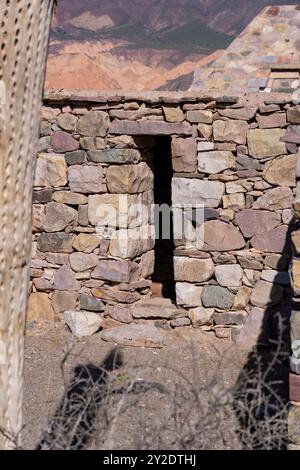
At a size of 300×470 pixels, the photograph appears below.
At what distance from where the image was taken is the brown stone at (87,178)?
6.73 meters

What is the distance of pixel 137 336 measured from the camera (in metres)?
6.67

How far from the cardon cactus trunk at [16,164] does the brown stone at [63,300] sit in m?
3.48

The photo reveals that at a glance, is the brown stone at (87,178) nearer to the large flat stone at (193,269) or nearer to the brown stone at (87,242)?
the brown stone at (87,242)

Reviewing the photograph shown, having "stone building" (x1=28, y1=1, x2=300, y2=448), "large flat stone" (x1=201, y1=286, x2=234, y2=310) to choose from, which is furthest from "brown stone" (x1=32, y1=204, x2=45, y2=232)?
"large flat stone" (x1=201, y1=286, x2=234, y2=310)

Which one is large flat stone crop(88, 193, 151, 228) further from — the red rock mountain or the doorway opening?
the red rock mountain

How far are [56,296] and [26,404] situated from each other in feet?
5.51

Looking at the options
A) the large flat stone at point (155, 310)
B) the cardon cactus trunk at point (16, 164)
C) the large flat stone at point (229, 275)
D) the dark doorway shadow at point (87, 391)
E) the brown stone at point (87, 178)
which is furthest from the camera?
the large flat stone at point (155, 310)

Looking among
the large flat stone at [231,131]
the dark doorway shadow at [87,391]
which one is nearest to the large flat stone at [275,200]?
the large flat stone at [231,131]

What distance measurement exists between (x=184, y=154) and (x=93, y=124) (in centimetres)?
81

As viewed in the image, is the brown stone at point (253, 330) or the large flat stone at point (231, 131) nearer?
the large flat stone at point (231, 131)

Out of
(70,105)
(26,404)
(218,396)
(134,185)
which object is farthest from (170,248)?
(218,396)

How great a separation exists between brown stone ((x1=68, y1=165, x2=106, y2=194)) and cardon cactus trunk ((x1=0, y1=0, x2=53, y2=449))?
3343 millimetres

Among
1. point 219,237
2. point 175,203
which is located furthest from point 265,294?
point 175,203

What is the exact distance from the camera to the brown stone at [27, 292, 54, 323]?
277 inches
